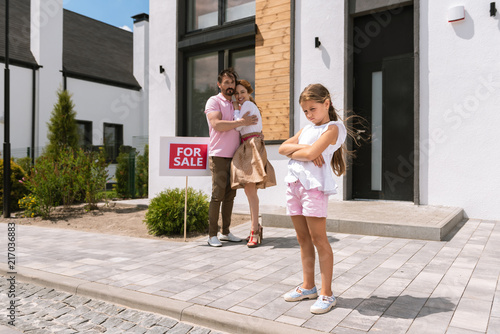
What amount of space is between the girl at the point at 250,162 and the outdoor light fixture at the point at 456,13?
408 centimetres

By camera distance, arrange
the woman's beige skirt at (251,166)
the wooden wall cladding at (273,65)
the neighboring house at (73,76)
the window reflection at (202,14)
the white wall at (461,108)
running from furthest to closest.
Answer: the neighboring house at (73,76) → the window reflection at (202,14) → the wooden wall cladding at (273,65) → the white wall at (461,108) → the woman's beige skirt at (251,166)

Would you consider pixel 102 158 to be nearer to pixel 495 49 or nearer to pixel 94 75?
pixel 495 49

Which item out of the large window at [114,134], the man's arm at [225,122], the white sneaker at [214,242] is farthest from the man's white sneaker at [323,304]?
the large window at [114,134]

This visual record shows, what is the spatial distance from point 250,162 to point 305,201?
6.65 ft

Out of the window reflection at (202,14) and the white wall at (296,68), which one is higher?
the window reflection at (202,14)

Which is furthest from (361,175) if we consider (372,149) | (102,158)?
(102,158)

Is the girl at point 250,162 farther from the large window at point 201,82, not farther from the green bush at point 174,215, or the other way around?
the large window at point 201,82

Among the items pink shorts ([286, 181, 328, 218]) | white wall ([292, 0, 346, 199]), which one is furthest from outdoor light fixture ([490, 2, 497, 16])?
pink shorts ([286, 181, 328, 218])

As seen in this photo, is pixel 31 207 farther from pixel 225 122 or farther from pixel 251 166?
pixel 251 166

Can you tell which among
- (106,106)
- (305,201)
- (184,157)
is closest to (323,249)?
(305,201)

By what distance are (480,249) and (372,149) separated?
3.51m

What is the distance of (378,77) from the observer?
25.6 feet

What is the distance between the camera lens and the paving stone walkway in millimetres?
2818

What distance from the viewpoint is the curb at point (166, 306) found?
2.63 meters
